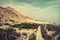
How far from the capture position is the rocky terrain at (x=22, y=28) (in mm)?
2717

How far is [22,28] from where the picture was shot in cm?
275

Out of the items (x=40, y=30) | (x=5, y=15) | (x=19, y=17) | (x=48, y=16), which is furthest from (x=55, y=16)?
(x=5, y=15)

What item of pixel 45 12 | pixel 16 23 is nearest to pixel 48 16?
pixel 45 12

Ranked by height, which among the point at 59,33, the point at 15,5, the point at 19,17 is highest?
the point at 15,5

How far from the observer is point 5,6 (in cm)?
278

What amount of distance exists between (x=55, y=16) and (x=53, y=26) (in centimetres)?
15

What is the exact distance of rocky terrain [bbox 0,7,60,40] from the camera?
272 cm

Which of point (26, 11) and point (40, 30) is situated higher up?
point (26, 11)

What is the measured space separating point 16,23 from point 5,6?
28 centimetres

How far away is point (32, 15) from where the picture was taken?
2.80 meters

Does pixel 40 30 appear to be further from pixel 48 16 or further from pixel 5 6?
pixel 5 6

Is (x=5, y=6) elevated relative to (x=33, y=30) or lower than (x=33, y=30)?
elevated

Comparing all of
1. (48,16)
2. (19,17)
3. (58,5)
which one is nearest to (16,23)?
(19,17)

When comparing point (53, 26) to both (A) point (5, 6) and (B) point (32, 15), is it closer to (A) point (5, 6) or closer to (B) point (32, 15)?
(B) point (32, 15)
